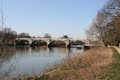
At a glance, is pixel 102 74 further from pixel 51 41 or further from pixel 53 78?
pixel 51 41

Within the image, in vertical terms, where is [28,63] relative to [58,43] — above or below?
below

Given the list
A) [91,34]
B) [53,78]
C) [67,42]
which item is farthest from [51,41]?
[53,78]

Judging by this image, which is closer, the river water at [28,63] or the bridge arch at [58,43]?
the river water at [28,63]

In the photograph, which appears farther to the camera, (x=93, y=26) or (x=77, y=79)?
(x=93, y=26)

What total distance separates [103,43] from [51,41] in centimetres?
4840

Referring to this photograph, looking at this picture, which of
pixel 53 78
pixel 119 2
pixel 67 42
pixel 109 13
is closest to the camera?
pixel 53 78

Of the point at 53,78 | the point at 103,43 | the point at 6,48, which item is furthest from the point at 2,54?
the point at 103,43

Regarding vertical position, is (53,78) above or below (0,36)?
below

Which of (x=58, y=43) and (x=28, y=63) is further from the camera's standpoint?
(x=58, y=43)

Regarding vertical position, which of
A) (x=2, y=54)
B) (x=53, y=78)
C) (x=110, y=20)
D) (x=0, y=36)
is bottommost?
(x=53, y=78)

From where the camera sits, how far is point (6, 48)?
11.0 metres

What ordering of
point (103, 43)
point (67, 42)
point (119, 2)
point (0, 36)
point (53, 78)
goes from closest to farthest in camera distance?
1. point (0, 36)
2. point (53, 78)
3. point (119, 2)
4. point (103, 43)
5. point (67, 42)

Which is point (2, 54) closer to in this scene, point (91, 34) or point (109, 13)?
point (109, 13)

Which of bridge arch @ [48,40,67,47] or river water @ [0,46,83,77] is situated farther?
bridge arch @ [48,40,67,47]
